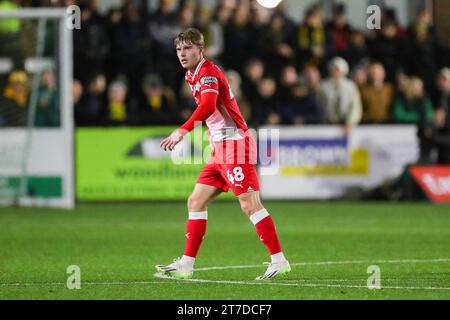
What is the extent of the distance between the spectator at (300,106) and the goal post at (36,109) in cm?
404

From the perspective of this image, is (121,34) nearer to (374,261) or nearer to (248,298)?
Answer: (374,261)

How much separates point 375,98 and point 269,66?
2.12 meters

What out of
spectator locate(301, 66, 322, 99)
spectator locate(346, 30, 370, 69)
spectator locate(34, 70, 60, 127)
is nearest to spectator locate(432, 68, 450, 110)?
spectator locate(346, 30, 370, 69)

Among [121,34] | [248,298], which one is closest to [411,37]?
[121,34]

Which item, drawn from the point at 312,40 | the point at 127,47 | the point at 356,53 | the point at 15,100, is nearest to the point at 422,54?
the point at 356,53

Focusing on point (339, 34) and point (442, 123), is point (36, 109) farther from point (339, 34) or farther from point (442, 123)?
point (442, 123)

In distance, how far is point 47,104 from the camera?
63.7 feet

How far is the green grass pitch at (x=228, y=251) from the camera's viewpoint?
912 centimetres

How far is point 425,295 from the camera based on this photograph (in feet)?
28.5

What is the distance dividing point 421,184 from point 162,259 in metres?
9.24

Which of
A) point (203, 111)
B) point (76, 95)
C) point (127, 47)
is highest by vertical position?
point (127, 47)

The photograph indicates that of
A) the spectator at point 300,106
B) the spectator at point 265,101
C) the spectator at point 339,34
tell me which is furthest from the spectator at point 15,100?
the spectator at point 339,34

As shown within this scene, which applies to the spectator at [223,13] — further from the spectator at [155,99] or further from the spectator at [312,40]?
the spectator at [155,99]

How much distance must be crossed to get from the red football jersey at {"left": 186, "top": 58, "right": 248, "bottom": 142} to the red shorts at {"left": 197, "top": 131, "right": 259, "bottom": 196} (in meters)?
0.07
